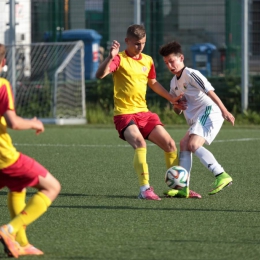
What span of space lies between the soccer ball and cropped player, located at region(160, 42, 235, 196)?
195mm

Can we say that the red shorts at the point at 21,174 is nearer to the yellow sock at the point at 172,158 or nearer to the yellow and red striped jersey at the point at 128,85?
the yellow and red striped jersey at the point at 128,85

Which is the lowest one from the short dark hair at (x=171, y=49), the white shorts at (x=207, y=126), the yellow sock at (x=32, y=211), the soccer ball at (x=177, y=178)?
the soccer ball at (x=177, y=178)

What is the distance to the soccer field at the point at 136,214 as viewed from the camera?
17.7 feet

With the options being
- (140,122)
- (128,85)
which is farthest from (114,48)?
(140,122)

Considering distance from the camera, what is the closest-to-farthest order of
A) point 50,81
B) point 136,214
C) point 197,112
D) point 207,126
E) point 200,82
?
point 136,214
point 200,82
point 207,126
point 197,112
point 50,81

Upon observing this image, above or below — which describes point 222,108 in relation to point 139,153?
above

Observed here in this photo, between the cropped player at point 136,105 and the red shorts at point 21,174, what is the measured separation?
2680mm

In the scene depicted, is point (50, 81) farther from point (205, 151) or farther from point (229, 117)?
point (229, 117)

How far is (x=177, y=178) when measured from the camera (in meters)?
7.63

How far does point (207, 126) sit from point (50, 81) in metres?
9.64

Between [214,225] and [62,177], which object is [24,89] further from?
[214,225]

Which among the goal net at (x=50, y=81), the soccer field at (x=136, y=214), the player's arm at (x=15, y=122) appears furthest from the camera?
the goal net at (x=50, y=81)

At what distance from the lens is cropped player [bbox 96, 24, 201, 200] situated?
7785 millimetres

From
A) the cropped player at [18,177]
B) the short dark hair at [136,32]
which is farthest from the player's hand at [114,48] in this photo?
the cropped player at [18,177]
